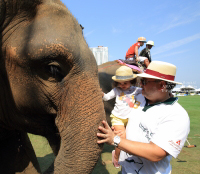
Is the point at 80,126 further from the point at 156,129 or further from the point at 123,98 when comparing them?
the point at 123,98

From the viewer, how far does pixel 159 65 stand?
1.73 m

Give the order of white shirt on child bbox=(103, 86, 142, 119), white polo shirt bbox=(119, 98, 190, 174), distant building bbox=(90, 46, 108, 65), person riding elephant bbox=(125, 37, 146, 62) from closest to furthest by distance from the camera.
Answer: white polo shirt bbox=(119, 98, 190, 174) < white shirt on child bbox=(103, 86, 142, 119) < person riding elephant bbox=(125, 37, 146, 62) < distant building bbox=(90, 46, 108, 65)

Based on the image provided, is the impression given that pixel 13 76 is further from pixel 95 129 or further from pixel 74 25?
pixel 95 129

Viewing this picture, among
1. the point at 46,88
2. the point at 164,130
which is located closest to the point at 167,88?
the point at 164,130

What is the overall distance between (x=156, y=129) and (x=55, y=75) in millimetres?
1006

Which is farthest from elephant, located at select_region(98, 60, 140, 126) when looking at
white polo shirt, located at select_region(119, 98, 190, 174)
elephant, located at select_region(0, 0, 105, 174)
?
elephant, located at select_region(0, 0, 105, 174)

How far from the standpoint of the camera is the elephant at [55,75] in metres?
1.50

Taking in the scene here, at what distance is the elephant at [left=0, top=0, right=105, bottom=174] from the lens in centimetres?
150

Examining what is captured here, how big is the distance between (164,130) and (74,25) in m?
1.24

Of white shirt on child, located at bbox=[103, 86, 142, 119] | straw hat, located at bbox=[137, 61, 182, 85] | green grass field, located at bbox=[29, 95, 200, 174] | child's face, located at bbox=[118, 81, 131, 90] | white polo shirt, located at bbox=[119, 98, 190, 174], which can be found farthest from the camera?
green grass field, located at bbox=[29, 95, 200, 174]

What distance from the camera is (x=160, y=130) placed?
154 cm

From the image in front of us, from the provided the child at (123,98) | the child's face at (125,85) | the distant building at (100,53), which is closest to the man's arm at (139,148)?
the child at (123,98)

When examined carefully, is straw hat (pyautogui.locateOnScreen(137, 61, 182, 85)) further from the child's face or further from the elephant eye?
the child's face

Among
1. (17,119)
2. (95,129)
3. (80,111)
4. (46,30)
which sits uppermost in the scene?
(46,30)
